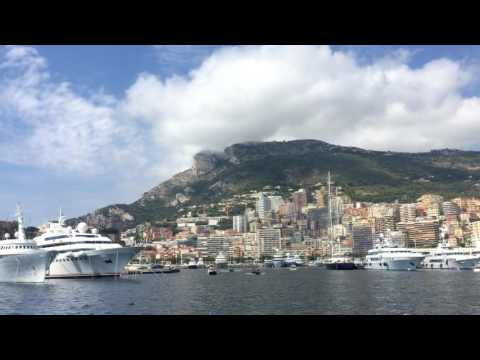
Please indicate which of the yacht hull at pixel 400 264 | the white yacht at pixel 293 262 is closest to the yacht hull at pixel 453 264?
the yacht hull at pixel 400 264

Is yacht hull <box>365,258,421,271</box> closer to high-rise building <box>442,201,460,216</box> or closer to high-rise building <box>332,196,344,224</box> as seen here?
high-rise building <box>442,201,460,216</box>

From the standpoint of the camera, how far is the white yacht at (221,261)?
77850mm

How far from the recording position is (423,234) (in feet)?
258

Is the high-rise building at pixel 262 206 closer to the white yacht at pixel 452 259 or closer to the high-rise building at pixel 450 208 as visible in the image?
the high-rise building at pixel 450 208

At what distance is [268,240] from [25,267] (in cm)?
6700

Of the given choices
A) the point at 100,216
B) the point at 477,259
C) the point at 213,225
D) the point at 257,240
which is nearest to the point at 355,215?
the point at 257,240

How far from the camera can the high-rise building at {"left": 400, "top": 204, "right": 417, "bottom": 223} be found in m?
83.5

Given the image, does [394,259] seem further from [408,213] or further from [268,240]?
[268,240]

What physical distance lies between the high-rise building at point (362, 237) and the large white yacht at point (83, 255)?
53.2 metres

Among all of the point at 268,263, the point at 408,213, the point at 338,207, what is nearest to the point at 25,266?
the point at 268,263

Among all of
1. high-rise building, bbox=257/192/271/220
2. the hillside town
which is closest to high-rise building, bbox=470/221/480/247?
the hillside town

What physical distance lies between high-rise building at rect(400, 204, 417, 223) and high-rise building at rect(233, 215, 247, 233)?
28.8 metres

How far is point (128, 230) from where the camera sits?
9025cm
